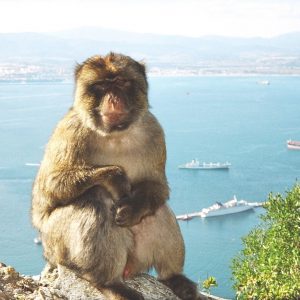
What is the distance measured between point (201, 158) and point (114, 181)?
47036 mm

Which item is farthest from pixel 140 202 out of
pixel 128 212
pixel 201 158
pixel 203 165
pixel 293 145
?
pixel 293 145

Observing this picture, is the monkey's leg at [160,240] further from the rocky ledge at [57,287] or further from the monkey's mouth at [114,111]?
the monkey's mouth at [114,111]

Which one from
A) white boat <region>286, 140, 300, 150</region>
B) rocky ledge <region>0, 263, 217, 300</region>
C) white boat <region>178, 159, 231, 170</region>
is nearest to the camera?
rocky ledge <region>0, 263, 217, 300</region>

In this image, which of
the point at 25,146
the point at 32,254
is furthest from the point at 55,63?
the point at 32,254

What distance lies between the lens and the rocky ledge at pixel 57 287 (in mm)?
2723

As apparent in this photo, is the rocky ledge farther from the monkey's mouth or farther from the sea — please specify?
the sea

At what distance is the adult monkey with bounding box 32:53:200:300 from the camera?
101 inches

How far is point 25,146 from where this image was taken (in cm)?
5131

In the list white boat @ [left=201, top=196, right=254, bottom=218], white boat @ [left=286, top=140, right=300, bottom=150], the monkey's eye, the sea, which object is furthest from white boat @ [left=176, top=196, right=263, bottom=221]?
the monkey's eye

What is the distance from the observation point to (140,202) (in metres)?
2.72

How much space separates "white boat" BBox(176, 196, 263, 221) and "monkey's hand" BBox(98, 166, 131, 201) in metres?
32.8

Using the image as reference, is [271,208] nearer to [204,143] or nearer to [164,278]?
[164,278]

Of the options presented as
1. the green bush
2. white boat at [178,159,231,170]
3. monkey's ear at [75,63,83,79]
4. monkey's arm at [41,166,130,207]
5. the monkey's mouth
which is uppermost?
monkey's ear at [75,63,83,79]

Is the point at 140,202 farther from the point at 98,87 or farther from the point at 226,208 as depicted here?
the point at 226,208
